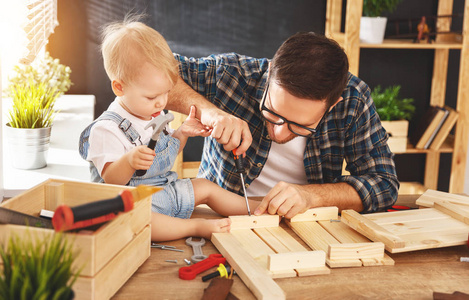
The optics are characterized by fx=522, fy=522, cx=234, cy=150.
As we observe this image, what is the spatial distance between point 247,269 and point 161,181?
0.57 metres

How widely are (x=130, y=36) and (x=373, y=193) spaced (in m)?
0.93

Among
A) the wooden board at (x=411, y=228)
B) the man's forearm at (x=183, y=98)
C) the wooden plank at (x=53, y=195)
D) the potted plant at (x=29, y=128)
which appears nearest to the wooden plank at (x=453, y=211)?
the wooden board at (x=411, y=228)

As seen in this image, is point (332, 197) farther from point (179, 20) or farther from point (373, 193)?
point (179, 20)

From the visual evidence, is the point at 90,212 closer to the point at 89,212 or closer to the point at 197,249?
the point at 89,212

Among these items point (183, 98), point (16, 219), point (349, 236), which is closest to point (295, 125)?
point (349, 236)

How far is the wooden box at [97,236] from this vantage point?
3.14 feet

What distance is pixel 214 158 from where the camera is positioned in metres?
2.14

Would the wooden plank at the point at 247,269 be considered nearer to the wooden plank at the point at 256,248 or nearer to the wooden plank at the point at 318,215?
the wooden plank at the point at 256,248

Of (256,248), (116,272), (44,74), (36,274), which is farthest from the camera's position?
(44,74)

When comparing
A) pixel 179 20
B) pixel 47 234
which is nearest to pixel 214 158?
pixel 47 234

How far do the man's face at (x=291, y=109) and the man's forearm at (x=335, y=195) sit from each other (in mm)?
188

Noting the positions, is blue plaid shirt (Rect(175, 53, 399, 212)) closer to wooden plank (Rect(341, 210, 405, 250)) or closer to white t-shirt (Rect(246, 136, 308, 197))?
white t-shirt (Rect(246, 136, 308, 197))

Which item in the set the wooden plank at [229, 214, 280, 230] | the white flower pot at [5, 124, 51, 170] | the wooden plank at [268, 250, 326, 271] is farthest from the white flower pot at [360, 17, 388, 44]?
the wooden plank at [268, 250, 326, 271]

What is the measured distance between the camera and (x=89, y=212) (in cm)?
95
